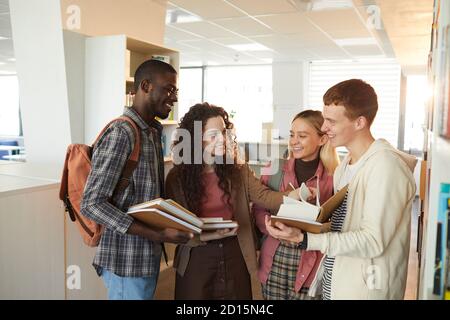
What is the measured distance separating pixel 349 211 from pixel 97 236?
1038 millimetres

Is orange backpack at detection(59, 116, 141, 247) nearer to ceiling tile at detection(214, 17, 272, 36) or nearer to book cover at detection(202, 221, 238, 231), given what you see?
book cover at detection(202, 221, 238, 231)

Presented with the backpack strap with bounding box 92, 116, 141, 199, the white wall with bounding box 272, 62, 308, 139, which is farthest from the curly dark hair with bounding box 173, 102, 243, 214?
the white wall with bounding box 272, 62, 308, 139

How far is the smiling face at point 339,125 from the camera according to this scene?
5.14 ft

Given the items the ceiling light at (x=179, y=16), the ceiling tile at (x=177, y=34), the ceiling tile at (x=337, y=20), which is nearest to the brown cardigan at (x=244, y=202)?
the ceiling light at (x=179, y=16)

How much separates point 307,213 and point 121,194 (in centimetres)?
73

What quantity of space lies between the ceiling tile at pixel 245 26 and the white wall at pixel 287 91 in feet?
10.2

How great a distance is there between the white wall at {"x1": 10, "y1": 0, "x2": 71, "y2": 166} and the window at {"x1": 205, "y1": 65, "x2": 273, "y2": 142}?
20.6 feet

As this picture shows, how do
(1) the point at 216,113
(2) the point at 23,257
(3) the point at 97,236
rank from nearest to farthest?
1. (3) the point at 97,236
2. (1) the point at 216,113
3. (2) the point at 23,257

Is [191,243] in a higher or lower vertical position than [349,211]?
lower

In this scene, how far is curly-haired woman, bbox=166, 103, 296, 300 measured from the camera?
75.3 inches

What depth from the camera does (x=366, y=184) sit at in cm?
148

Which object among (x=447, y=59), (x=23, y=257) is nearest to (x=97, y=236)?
Answer: (x=23, y=257)
